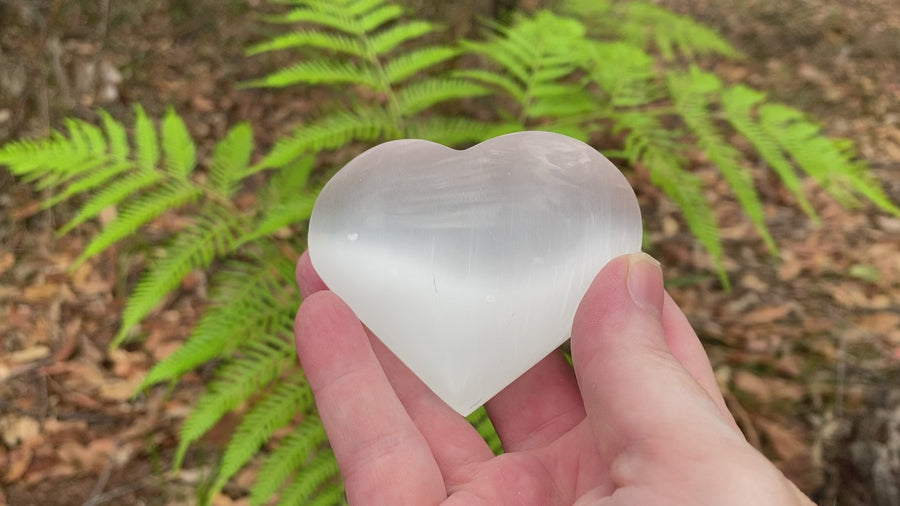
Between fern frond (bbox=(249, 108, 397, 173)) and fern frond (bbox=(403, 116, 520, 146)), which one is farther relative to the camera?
fern frond (bbox=(403, 116, 520, 146))

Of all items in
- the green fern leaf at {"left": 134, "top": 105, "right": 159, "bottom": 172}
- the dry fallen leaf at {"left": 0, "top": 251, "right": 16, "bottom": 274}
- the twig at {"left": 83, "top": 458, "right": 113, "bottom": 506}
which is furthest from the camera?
the dry fallen leaf at {"left": 0, "top": 251, "right": 16, "bottom": 274}

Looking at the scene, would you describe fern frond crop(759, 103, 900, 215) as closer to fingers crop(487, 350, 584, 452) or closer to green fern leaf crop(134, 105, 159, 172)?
fingers crop(487, 350, 584, 452)

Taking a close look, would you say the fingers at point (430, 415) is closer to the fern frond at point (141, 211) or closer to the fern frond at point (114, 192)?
the fern frond at point (141, 211)

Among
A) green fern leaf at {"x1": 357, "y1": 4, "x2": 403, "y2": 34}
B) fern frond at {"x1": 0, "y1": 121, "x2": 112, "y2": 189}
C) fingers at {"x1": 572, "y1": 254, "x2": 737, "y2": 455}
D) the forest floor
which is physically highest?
green fern leaf at {"x1": 357, "y1": 4, "x2": 403, "y2": 34}

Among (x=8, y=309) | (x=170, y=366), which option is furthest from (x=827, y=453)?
(x=8, y=309)

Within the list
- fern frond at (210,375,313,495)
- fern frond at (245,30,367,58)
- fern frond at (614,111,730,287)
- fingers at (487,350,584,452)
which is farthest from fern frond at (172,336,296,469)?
fern frond at (614,111,730,287)

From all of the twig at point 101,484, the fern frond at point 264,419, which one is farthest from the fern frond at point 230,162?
the twig at point 101,484

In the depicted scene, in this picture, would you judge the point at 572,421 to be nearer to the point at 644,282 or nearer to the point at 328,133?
the point at 644,282

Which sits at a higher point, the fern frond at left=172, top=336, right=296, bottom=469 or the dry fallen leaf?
the fern frond at left=172, top=336, right=296, bottom=469
